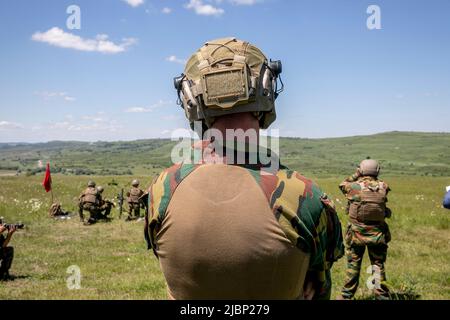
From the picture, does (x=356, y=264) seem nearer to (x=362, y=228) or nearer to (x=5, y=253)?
(x=362, y=228)

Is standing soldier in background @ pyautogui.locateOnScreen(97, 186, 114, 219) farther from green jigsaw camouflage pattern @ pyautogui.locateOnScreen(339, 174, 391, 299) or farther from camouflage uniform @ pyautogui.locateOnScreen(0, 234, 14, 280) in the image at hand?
green jigsaw camouflage pattern @ pyautogui.locateOnScreen(339, 174, 391, 299)

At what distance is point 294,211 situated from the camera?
7.15 ft

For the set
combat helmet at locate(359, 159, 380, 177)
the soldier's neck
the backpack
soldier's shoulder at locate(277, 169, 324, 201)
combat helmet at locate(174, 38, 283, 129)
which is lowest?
the backpack

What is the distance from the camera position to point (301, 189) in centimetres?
226

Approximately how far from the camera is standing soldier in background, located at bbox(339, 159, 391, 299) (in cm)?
784

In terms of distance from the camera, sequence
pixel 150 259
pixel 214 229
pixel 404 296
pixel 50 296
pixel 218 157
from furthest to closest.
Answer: pixel 150 259, pixel 50 296, pixel 404 296, pixel 218 157, pixel 214 229

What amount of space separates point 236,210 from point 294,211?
312 mm

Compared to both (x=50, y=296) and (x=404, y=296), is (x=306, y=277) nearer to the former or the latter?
(x=404, y=296)

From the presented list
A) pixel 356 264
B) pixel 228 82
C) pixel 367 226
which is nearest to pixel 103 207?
pixel 356 264

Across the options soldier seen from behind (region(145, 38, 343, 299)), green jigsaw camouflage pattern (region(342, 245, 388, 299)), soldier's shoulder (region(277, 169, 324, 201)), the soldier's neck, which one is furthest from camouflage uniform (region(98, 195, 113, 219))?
soldier's shoulder (region(277, 169, 324, 201))

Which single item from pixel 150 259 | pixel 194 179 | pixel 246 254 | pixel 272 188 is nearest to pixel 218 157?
pixel 194 179

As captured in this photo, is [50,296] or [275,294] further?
[50,296]

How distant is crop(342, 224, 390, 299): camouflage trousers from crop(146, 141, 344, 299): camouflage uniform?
228 inches
